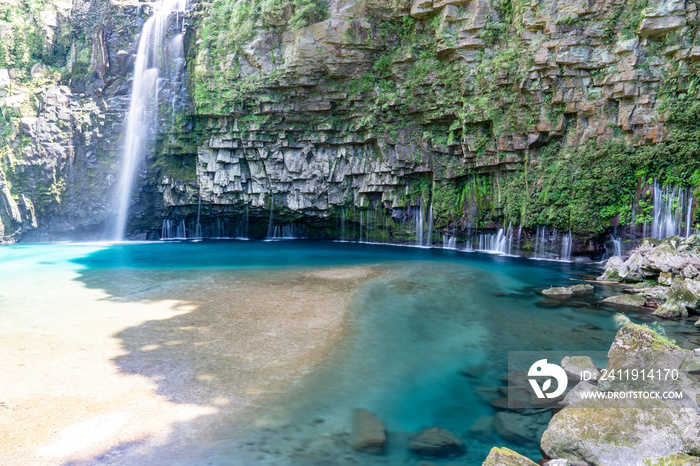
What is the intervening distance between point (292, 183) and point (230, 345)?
2158cm

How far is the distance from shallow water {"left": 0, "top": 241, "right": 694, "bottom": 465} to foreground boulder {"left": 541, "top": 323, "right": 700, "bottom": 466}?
538mm

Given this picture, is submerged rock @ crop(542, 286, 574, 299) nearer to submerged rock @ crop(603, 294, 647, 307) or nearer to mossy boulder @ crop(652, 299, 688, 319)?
submerged rock @ crop(603, 294, 647, 307)

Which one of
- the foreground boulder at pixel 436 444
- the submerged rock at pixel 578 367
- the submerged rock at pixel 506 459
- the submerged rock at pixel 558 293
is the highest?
the submerged rock at pixel 558 293

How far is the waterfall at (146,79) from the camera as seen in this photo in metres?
30.4

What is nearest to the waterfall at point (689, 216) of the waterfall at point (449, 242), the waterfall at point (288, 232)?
the waterfall at point (449, 242)

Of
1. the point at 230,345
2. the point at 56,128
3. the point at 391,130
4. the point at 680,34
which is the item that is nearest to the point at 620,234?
the point at 680,34

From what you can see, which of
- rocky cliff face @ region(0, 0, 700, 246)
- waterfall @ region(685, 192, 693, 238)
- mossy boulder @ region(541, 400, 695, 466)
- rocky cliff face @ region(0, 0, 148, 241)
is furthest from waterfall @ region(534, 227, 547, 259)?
rocky cliff face @ region(0, 0, 148, 241)

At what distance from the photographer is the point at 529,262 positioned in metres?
21.3

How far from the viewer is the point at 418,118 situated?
84.2 ft

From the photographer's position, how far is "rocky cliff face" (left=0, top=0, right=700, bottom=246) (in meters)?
19.0

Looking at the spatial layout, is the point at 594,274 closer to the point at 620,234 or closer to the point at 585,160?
the point at 620,234

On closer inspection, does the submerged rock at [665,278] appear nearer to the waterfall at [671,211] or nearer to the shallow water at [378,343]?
the shallow water at [378,343]
